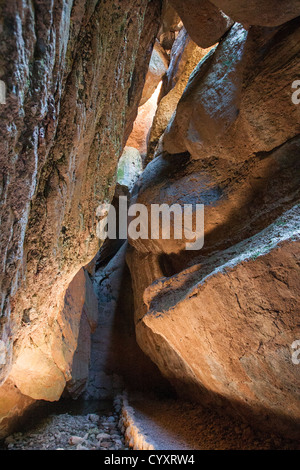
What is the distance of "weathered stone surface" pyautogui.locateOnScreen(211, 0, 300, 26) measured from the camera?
9.13ft

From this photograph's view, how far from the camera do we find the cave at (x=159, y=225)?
220cm

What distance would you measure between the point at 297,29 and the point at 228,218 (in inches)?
101

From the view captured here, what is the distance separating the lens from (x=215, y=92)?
4395mm

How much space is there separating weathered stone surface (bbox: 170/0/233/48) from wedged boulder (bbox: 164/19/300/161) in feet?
0.69

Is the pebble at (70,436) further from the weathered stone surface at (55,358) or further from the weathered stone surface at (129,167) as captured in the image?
the weathered stone surface at (129,167)

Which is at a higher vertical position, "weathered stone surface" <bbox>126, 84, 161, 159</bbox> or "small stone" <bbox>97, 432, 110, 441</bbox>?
"weathered stone surface" <bbox>126, 84, 161, 159</bbox>

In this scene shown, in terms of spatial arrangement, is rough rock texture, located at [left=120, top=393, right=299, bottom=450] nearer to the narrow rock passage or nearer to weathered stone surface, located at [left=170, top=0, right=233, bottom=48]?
the narrow rock passage

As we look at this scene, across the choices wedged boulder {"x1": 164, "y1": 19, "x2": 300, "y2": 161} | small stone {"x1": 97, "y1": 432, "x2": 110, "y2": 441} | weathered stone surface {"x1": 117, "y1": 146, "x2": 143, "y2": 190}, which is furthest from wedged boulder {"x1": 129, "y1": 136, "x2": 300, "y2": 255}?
weathered stone surface {"x1": 117, "y1": 146, "x2": 143, "y2": 190}

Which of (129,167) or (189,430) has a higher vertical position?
(129,167)

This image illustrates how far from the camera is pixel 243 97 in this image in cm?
408

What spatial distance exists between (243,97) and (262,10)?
4.18ft

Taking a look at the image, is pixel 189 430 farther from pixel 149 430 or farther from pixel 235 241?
pixel 235 241

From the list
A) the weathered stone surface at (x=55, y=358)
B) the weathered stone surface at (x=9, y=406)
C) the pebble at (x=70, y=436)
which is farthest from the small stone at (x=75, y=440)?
the weathered stone surface at (x=9, y=406)

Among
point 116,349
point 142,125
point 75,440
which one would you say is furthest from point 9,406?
point 142,125
